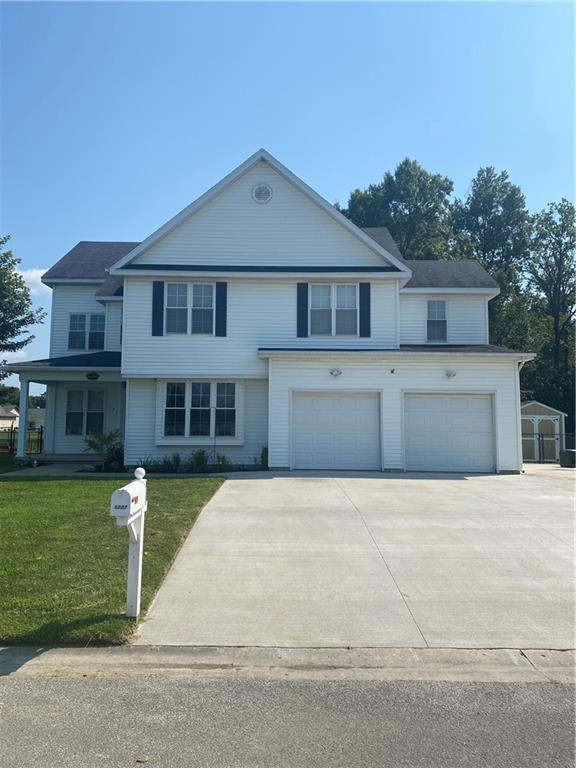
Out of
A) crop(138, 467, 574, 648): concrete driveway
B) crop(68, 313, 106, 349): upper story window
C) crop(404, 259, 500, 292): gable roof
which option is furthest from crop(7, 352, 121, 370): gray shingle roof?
crop(404, 259, 500, 292): gable roof

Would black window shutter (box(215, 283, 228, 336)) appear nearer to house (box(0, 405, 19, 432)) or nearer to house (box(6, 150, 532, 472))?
house (box(6, 150, 532, 472))

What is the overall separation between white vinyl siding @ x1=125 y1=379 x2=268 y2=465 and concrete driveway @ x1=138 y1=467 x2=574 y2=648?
600 cm

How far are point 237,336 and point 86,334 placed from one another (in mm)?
8295

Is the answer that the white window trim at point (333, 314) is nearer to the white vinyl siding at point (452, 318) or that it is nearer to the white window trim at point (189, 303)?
the white window trim at point (189, 303)

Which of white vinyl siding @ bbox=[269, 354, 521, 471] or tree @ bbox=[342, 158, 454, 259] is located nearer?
white vinyl siding @ bbox=[269, 354, 521, 471]

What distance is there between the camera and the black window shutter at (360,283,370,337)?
17.8 m

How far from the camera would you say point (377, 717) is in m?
3.83

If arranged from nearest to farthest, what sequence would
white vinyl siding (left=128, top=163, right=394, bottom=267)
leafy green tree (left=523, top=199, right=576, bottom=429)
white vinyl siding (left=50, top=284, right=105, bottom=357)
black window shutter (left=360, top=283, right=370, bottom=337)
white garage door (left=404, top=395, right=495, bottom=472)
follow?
white garage door (left=404, top=395, right=495, bottom=472) < black window shutter (left=360, top=283, right=370, bottom=337) < white vinyl siding (left=128, top=163, right=394, bottom=267) < white vinyl siding (left=50, top=284, right=105, bottom=357) < leafy green tree (left=523, top=199, right=576, bottom=429)

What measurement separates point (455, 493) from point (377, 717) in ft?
29.6

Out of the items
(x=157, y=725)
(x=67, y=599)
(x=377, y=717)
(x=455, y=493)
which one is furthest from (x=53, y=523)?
(x=455, y=493)

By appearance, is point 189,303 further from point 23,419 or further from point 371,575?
point 371,575

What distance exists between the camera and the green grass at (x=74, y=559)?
16.8 ft

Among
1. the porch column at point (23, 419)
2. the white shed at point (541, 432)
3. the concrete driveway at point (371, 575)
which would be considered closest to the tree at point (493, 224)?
the white shed at point (541, 432)

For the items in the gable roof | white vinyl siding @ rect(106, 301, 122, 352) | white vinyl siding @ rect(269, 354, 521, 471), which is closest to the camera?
white vinyl siding @ rect(269, 354, 521, 471)
